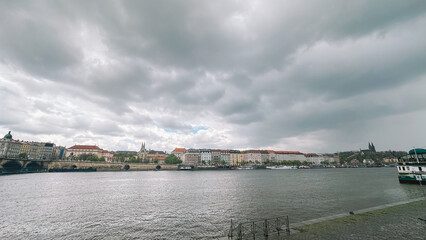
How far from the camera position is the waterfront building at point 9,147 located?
582 ft

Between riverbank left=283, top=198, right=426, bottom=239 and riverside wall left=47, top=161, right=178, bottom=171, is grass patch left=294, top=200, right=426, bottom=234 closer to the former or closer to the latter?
riverbank left=283, top=198, right=426, bottom=239

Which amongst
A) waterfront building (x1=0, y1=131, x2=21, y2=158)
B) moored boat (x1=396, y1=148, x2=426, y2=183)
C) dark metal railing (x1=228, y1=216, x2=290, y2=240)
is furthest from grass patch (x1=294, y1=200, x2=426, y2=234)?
waterfront building (x1=0, y1=131, x2=21, y2=158)

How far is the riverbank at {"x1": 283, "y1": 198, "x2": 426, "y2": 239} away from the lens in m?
14.7

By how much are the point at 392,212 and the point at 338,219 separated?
8482mm

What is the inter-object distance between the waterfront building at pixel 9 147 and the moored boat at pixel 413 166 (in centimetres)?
26021

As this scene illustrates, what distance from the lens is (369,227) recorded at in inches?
659

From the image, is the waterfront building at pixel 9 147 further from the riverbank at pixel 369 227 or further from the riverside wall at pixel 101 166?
the riverbank at pixel 369 227

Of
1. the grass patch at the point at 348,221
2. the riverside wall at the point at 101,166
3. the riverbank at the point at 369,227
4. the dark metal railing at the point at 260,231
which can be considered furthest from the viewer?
the riverside wall at the point at 101,166

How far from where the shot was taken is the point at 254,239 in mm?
14852

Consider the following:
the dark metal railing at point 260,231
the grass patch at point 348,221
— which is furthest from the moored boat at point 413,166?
the dark metal railing at point 260,231

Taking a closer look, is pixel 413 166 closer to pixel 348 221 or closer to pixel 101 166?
pixel 348 221

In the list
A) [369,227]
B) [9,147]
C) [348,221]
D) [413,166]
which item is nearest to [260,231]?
[348,221]

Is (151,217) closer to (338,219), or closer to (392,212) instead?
(338,219)

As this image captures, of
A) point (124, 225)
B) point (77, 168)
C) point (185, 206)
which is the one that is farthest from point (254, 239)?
point (77, 168)
